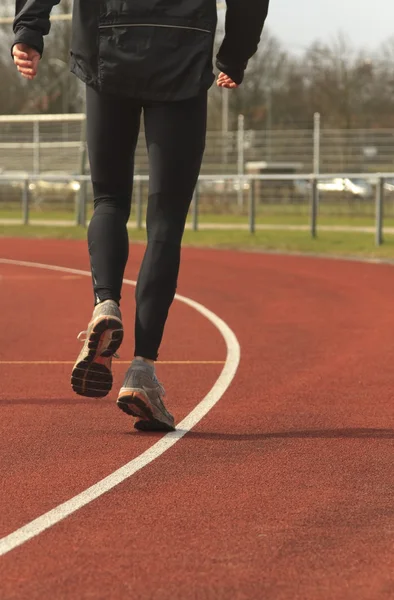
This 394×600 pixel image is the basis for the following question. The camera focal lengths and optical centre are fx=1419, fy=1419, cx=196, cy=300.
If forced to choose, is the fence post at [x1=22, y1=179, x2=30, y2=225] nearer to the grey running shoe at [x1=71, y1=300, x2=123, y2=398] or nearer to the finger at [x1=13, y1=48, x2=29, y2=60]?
the finger at [x1=13, y1=48, x2=29, y2=60]

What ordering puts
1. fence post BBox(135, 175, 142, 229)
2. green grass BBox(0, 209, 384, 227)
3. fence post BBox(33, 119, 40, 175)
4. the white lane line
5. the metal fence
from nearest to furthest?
1. the white lane line
2. fence post BBox(135, 175, 142, 229)
3. green grass BBox(0, 209, 384, 227)
4. the metal fence
5. fence post BBox(33, 119, 40, 175)

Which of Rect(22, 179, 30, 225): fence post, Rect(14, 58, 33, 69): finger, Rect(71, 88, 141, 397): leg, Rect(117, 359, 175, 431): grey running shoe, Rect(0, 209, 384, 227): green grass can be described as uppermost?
Rect(14, 58, 33, 69): finger

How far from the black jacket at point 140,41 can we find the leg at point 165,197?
0.12m

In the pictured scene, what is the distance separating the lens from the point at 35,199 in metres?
42.6

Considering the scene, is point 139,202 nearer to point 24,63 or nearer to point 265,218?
point 265,218

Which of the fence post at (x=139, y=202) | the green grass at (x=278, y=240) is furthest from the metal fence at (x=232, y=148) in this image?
the green grass at (x=278, y=240)

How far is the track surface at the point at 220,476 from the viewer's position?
342cm

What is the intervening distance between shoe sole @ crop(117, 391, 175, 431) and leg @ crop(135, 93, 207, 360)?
19cm

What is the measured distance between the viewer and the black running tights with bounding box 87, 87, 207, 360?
209 inches

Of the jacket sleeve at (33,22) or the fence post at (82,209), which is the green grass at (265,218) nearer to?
the fence post at (82,209)

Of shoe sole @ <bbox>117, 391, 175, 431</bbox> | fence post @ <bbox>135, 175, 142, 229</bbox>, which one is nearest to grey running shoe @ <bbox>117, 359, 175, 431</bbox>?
shoe sole @ <bbox>117, 391, 175, 431</bbox>

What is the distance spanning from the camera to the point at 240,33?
5.53 m

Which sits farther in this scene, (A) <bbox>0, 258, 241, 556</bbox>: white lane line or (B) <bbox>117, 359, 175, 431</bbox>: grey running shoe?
(B) <bbox>117, 359, 175, 431</bbox>: grey running shoe

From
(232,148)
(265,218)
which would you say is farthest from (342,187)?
(232,148)
